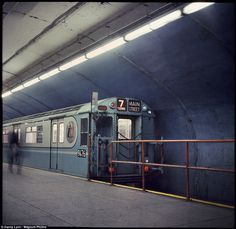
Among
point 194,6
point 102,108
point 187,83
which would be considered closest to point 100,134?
point 102,108

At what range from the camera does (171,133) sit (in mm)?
13352

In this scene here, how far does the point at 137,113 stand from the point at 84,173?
9.19ft

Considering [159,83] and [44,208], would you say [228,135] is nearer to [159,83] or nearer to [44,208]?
[159,83]

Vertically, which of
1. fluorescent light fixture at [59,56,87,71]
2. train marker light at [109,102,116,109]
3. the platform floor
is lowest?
the platform floor

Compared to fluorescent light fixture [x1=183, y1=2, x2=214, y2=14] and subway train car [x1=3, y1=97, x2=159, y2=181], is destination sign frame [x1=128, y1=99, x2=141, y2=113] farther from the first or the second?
fluorescent light fixture [x1=183, y1=2, x2=214, y2=14]

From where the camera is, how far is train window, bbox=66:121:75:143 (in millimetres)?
11828

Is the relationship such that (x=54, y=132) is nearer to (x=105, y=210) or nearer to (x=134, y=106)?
(x=134, y=106)

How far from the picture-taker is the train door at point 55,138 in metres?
12.9

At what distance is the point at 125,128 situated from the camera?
1145 cm

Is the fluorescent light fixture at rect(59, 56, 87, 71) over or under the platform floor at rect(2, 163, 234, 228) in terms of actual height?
over

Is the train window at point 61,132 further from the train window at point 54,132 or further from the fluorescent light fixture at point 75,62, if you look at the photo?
the fluorescent light fixture at point 75,62

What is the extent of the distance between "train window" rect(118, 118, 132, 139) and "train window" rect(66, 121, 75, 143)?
1776mm

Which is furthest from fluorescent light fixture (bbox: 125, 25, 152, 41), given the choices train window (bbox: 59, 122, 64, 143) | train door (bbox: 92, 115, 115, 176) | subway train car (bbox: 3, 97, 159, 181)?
train window (bbox: 59, 122, 64, 143)

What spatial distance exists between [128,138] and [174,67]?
2949 millimetres
